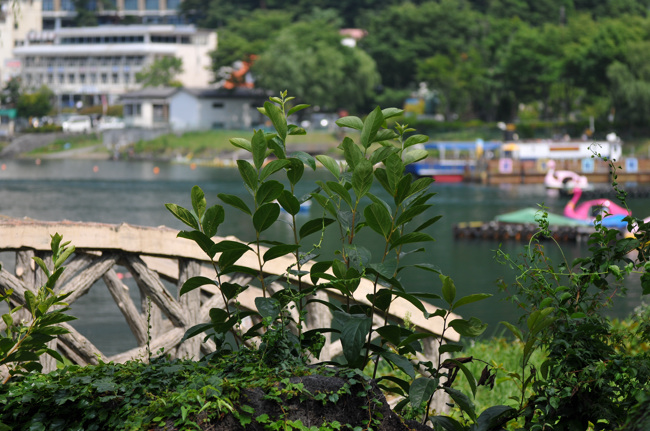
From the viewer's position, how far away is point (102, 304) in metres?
15.7

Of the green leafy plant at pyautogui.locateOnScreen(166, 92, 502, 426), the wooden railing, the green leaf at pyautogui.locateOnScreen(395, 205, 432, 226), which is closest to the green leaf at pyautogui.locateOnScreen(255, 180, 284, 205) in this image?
the green leafy plant at pyautogui.locateOnScreen(166, 92, 502, 426)

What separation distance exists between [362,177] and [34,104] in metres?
79.2

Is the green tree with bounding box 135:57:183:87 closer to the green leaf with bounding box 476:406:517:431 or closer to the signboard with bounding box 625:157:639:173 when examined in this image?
the signboard with bounding box 625:157:639:173

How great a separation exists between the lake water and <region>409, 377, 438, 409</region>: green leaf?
7315 mm

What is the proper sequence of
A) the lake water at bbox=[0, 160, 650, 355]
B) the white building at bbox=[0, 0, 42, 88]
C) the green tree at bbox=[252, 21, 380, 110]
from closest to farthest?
the lake water at bbox=[0, 160, 650, 355] < the green tree at bbox=[252, 21, 380, 110] < the white building at bbox=[0, 0, 42, 88]

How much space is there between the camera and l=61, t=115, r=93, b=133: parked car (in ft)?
241

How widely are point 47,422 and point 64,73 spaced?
86.5 m

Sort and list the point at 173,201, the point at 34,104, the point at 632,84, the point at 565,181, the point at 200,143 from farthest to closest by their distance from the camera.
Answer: the point at 34,104, the point at 200,143, the point at 632,84, the point at 565,181, the point at 173,201

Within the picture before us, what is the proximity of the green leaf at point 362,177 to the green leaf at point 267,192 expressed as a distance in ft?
0.67

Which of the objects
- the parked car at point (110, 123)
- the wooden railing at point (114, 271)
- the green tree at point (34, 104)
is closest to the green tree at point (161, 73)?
the parked car at point (110, 123)

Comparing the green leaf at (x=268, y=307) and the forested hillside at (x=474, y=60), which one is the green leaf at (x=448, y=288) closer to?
the green leaf at (x=268, y=307)

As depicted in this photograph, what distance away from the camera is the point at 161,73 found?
254ft

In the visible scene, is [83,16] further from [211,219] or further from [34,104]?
[211,219]

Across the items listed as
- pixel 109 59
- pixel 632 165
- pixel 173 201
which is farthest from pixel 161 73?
pixel 173 201
